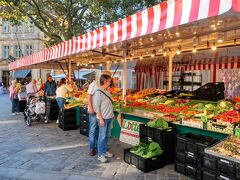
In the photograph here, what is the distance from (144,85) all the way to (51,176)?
13122mm

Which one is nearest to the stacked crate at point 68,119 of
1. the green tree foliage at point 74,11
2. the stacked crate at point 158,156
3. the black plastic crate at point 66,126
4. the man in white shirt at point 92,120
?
the black plastic crate at point 66,126

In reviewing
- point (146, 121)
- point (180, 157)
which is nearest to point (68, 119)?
point (146, 121)

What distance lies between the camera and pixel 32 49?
39.2 meters

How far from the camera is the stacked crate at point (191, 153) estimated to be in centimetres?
406

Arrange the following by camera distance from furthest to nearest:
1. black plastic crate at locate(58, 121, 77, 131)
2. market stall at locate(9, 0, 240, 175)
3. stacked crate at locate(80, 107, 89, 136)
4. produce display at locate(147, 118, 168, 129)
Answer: black plastic crate at locate(58, 121, 77, 131) < stacked crate at locate(80, 107, 89, 136) < produce display at locate(147, 118, 168, 129) < market stall at locate(9, 0, 240, 175)

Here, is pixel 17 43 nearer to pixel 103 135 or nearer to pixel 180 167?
pixel 103 135

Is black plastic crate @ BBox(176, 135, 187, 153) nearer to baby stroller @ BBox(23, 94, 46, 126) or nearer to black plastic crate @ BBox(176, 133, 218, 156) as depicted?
black plastic crate @ BBox(176, 133, 218, 156)

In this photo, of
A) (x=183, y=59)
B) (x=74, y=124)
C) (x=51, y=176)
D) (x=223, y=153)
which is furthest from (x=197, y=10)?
(x=183, y=59)

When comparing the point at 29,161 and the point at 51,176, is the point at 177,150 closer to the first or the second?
the point at 51,176

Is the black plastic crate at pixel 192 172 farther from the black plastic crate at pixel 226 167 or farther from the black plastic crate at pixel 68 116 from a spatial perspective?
the black plastic crate at pixel 68 116

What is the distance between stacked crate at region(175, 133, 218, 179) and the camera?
13.3 ft

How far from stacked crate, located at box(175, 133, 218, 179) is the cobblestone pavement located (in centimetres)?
18

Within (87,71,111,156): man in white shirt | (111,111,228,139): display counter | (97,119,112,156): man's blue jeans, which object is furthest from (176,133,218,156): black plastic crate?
(87,71,111,156): man in white shirt

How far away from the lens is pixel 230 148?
3.47m
